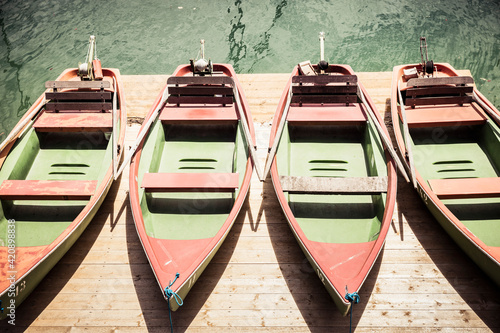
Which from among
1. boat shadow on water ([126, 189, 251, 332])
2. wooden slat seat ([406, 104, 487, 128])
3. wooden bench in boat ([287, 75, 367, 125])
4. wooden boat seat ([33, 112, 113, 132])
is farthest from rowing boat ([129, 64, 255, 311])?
wooden slat seat ([406, 104, 487, 128])

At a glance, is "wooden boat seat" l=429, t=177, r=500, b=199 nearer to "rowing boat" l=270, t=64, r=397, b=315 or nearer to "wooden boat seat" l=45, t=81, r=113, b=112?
"rowing boat" l=270, t=64, r=397, b=315

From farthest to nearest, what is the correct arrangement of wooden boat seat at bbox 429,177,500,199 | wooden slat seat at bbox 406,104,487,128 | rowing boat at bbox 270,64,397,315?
wooden slat seat at bbox 406,104,487,128 < wooden boat seat at bbox 429,177,500,199 < rowing boat at bbox 270,64,397,315

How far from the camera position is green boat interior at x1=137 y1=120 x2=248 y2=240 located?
12.7ft

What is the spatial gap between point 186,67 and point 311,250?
385cm

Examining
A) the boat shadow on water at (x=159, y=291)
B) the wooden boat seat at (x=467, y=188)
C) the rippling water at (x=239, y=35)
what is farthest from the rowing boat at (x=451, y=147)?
the rippling water at (x=239, y=35)

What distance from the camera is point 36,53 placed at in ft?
27.4

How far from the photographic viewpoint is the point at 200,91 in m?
4.98

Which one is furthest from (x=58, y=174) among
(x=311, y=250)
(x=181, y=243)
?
(x=311, y=250)

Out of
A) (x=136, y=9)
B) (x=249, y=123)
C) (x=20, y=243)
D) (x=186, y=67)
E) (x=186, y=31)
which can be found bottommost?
(x=20, y=243)

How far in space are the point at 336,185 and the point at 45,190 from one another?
346 cm

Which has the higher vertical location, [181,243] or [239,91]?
[239,91]

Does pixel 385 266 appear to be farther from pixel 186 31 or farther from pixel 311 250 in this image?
→ pixel 186 31

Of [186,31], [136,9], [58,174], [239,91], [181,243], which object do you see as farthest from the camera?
[136,9]

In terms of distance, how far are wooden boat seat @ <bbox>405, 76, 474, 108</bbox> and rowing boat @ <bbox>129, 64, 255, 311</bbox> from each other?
2498mm
